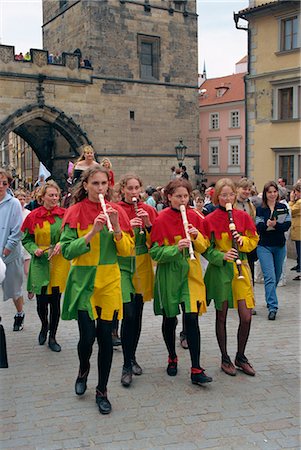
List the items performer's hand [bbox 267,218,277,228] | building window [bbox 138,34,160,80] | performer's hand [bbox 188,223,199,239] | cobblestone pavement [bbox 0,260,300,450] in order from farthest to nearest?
1. building window [bbox 138,34,160,80]
2. performer's hand [bbox 267,218,277,228]
3. performer's hand [bbox 188,223,199,239]
4. cobblestone pavement [bbox 0,260,300,450]

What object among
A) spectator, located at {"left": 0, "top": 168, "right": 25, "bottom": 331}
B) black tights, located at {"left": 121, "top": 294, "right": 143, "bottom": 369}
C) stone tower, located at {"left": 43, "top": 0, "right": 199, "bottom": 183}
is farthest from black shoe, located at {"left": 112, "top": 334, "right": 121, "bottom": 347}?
stone tower, located at {"left": 43, "top": 0, "right": 199, "bottom": 183}

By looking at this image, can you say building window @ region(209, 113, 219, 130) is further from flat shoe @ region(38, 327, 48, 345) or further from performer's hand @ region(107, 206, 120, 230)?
performer's hand @ region(107, 206, 120, 230)

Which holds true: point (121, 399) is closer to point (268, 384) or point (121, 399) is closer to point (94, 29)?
point (268, 384)

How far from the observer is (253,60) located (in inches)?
997

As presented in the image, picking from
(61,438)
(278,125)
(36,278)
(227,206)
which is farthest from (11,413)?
(278,125)

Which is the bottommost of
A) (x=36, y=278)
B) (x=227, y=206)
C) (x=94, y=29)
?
(x=36, y=278)

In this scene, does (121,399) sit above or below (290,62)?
below

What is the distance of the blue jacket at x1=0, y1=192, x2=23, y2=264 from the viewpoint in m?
6.05

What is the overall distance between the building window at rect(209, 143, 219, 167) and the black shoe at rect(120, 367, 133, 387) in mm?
44783

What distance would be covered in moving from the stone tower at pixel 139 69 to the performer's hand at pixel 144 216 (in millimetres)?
22222

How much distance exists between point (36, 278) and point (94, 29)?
2275 centimetres

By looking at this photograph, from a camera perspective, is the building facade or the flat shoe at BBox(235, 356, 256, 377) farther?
the building facade

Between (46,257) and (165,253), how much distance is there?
1.84 m

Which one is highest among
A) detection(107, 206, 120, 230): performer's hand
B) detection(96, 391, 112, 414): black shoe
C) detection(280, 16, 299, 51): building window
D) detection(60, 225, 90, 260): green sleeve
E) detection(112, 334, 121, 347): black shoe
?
detection(280, 16, 299, 51): building window
